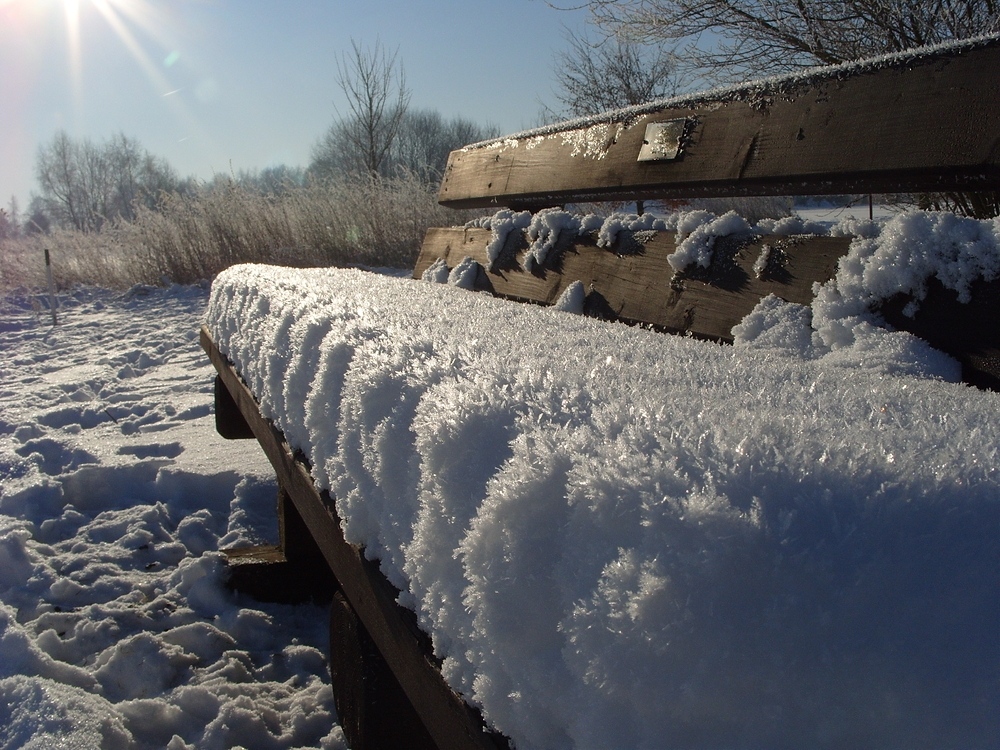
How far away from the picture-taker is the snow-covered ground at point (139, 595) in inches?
66.1

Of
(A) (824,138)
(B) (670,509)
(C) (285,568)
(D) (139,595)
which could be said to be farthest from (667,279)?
(D) (139,595)

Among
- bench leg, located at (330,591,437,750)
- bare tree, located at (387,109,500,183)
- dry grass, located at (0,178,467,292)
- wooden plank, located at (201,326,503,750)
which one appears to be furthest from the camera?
bare tree, located at (387,109,500,183)

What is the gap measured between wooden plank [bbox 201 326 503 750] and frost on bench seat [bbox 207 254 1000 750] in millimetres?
43

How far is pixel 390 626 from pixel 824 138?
1.15m

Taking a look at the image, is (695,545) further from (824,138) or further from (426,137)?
(426,137)

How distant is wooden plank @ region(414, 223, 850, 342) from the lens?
128 cm

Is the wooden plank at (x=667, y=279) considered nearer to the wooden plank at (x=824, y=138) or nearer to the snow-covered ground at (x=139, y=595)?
the wooden plank at (x=824, y=138)

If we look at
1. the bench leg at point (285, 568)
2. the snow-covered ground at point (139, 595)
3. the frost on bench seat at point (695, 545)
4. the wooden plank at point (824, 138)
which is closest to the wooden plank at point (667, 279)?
the wooden plank at point (824, 138)

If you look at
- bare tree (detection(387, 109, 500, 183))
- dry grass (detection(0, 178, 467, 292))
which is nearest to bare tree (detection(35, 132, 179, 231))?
bare tree (detection(387, 109, 500, 183))

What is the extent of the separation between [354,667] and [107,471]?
8.14ft

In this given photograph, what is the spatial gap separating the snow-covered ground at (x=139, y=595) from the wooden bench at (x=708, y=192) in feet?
1.78

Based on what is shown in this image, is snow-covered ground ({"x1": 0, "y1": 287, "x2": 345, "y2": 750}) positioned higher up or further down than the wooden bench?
further down

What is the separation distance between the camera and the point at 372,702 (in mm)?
1208

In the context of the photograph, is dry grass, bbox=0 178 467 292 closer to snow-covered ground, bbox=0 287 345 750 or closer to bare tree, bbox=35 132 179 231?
snow-covered ground, bbox=0 287 345 750
